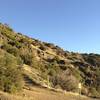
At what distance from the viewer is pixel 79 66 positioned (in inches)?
2413

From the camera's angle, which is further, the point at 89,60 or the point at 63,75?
the point at 89,60

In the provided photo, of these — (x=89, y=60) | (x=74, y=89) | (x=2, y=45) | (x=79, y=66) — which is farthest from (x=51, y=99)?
(x=89, y=60)

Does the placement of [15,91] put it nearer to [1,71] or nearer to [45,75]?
[1,71]

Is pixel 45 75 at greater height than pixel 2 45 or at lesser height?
lesser

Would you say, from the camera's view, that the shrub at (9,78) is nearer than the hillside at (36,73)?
Yes

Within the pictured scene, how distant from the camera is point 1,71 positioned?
25047mm

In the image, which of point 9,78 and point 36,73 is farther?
point 36,73

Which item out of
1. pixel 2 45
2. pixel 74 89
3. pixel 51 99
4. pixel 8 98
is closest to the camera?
pixel 8 98

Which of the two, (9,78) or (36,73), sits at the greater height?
(36,73)

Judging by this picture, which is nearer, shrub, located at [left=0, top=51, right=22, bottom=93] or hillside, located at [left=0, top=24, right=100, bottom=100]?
shrub, located at [left=0, top=51, right=22, bottom=93]

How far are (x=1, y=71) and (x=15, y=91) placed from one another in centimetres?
182

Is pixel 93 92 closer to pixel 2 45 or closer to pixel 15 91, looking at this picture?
pixel 2 45

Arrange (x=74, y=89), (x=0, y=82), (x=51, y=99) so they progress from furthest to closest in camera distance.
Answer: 1. (x=74, y=89)
2. (x=51, y=99)
3. (x=0, y=82)

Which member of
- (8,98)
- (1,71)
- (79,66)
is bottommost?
(8,98)
